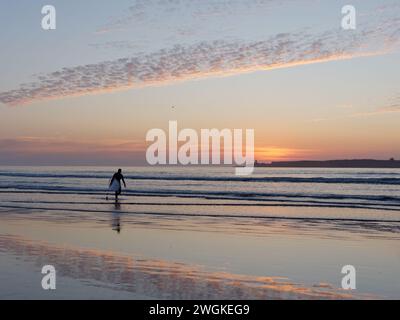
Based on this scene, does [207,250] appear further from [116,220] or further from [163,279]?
[116,220]

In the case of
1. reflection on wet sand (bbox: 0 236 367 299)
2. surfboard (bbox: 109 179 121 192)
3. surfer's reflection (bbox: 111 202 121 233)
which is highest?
surfboard (bbox: 109 179 121 192)

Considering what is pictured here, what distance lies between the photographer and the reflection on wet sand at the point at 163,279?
848 centimetres

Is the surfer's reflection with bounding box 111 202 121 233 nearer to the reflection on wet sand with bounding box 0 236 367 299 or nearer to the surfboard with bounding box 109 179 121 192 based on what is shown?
the reflection on wet sand with bounding box 0 236 367 299

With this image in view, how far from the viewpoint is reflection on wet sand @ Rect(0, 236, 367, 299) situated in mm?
8477

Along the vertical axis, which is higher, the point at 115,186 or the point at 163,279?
the point at 115,186

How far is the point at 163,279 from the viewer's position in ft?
31.0

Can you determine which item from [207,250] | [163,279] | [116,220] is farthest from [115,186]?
[163,279]

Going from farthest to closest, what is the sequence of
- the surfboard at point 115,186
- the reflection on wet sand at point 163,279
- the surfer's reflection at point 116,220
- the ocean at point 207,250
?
the surfboard at point 115,186 → the surfer's reflection at point 116,220 → the ocean at point 207,250 → the reflection on wet sand at point 163,279

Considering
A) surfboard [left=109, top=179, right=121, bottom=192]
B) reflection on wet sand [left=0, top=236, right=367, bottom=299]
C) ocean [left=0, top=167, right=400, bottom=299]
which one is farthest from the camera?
surfboard [left=109, top=179, right=121, bottom=192]

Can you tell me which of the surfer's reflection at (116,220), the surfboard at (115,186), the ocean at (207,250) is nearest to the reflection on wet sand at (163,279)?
the ocean at (207,250)

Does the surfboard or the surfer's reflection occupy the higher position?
the surfboard

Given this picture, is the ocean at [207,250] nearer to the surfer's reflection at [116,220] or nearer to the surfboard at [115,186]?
the surfer's reflection at [116,220]

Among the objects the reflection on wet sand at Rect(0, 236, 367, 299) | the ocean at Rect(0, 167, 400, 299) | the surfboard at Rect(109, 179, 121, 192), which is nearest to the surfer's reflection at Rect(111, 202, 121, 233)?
the ocean at Rect(0, 167, 400, 299)
